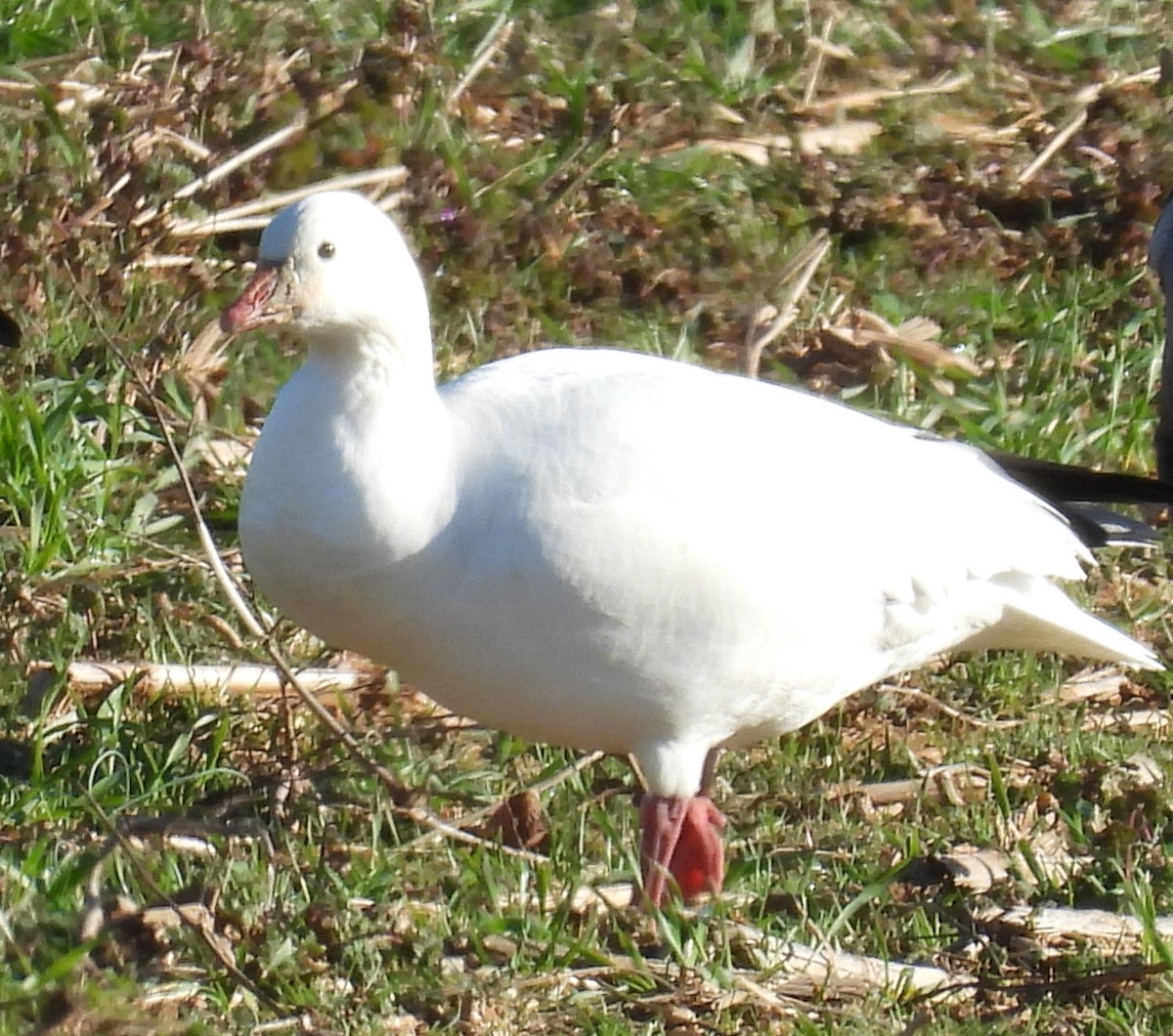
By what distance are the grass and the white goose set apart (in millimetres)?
333

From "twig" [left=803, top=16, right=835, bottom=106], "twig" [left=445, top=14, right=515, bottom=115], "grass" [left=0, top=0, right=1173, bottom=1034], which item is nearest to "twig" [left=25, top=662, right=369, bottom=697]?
"grass" [left=0, top=0, right=1173, bottom=1034]

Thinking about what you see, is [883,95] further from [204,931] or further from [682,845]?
[204,931]

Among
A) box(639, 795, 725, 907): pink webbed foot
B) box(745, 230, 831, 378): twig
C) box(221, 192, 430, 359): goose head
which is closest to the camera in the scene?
box(221, 192, 430, 359): goose head

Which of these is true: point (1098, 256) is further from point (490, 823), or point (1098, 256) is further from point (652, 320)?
point (490, 823)

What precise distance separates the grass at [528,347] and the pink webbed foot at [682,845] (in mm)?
77

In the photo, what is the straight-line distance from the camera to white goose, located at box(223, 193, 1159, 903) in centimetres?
359

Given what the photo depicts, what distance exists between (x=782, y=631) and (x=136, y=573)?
5.37 feet

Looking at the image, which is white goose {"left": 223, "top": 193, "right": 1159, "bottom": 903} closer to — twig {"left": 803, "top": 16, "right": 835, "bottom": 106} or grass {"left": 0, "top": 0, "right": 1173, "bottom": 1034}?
grass {"left": 0, "top": 0, "right": 1173, "bottom": 1034}

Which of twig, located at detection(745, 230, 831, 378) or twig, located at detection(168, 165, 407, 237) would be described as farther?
twig, located at detection(168, 165, 407, 237)

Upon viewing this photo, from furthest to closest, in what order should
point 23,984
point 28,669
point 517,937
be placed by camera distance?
point 28,669 → point 517,937 → point 23,984

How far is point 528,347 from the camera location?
19.7 feet

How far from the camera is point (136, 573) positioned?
15.9 ft

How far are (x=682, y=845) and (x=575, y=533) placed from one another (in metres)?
0.69

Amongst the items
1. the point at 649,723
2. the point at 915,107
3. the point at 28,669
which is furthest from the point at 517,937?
the point at 915,107
